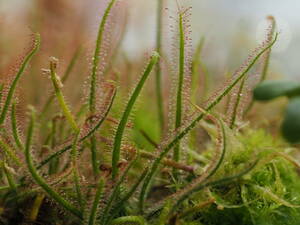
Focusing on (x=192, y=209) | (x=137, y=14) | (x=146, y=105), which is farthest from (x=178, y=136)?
(x=137, y=14)

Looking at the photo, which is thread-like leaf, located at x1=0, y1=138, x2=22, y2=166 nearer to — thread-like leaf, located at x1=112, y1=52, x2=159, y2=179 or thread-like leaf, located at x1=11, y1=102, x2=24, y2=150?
thread-like leaf, located at x1=11, y1=102, x2=24, y2=150

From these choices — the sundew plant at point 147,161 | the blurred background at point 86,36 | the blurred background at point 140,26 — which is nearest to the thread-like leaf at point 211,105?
the sundew plant at point 147,161

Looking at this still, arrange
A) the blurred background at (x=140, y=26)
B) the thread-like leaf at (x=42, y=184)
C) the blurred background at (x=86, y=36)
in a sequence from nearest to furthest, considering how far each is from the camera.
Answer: the thread-like leaf at (x=42, y=184) < the blurred background at (x=86, y=36) < the blurred background at (x=140, y=26)

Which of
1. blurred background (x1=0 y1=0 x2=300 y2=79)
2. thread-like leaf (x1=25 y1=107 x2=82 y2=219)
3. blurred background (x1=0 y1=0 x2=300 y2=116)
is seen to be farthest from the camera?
blurred background (x1=0 y1=0 x2=300 y2=79)

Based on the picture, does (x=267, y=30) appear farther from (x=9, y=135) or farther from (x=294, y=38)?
(x=294, y=38)

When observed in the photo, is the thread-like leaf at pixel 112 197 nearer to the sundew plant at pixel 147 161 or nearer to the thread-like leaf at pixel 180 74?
the sundew plant at pixel 147 161

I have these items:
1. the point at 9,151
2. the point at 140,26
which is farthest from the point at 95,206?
the point at 140,26

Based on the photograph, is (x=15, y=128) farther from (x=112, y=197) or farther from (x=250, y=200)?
(x=250, y=200)

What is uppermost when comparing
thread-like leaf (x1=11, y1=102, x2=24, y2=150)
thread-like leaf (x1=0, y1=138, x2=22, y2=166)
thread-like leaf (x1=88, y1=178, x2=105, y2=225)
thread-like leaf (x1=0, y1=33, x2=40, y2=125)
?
thread-like leaf (x1=0, y1=33, x2=40, y2=125)

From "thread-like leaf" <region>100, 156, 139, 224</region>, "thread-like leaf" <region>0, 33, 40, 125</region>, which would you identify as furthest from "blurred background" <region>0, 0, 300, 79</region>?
"thread-like leaf" <region>100, 156, 139, 224</region>
